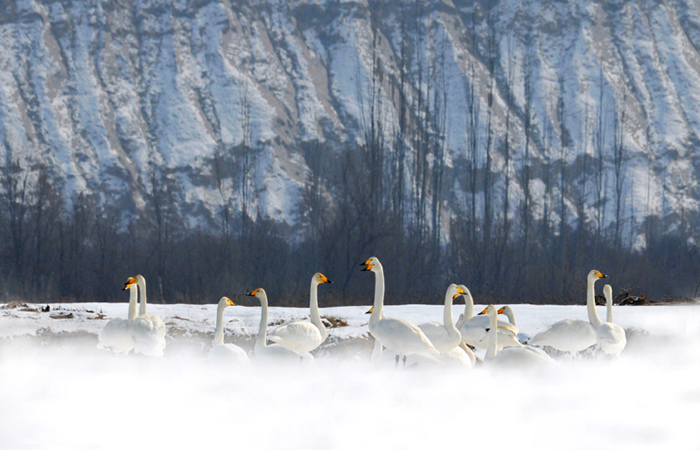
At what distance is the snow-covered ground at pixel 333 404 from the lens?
6.62 m

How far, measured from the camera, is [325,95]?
5469 cm

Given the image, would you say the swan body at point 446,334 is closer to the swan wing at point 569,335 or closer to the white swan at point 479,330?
the white swan at point 479,330

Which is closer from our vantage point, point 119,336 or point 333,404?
point 333,404

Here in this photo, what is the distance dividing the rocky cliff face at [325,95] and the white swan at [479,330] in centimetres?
3353

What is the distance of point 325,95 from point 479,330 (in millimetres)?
44915

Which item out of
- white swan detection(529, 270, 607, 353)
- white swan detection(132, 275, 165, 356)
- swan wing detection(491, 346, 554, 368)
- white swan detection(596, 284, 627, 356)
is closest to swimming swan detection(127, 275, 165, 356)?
white swan detection(132, 275, 165, 356)

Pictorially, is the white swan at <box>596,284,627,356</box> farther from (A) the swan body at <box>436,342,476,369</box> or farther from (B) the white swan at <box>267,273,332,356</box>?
(B) the white swan at <box>267,273,332,356</box>

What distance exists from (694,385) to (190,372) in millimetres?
5416

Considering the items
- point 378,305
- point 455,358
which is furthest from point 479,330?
point 378,305

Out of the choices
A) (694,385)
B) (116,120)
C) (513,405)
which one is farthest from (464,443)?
(116,120)

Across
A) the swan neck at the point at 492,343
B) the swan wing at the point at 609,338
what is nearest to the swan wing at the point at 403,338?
the swan neck at the point at 492,343

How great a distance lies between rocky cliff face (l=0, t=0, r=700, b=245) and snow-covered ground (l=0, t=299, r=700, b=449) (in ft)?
115

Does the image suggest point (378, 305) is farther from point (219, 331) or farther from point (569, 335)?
point (569, 335)

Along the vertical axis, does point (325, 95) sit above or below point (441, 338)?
above
